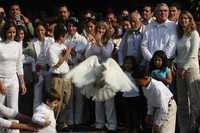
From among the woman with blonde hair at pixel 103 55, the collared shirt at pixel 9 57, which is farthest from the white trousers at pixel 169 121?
the collared shirt at pixel 9 57

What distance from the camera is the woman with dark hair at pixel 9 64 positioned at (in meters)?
9.91

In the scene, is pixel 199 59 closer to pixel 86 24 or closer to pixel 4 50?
pixel 86 24

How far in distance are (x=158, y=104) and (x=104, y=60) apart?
1.77m

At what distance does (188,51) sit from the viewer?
10.4m

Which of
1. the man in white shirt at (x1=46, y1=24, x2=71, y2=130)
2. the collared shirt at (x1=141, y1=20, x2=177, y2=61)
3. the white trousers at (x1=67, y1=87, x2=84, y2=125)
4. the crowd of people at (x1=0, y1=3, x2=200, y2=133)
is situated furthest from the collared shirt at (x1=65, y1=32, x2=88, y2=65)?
the collared shirt at (x1=141, y1=20, x2=177, y2=61)

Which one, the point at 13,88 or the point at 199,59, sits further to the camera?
the point at 199,59

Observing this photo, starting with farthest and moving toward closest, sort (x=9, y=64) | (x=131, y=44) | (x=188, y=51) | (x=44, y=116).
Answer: (x=131, y=44)
(x=188, y=51)
(x=9, y=64)
(x=44, y=116)

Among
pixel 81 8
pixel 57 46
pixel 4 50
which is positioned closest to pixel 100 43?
pixel 57 46

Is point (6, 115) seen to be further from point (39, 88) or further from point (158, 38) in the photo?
point (158, 38)

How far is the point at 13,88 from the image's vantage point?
9953mm

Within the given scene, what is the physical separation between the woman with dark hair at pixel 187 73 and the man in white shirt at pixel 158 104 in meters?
1.22

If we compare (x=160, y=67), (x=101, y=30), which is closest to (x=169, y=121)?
(x=160, y=67)

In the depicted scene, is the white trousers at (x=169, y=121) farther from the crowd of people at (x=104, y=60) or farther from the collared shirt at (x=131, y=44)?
the collared shirt at (x=131, y=44)

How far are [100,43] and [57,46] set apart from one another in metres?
0.68
